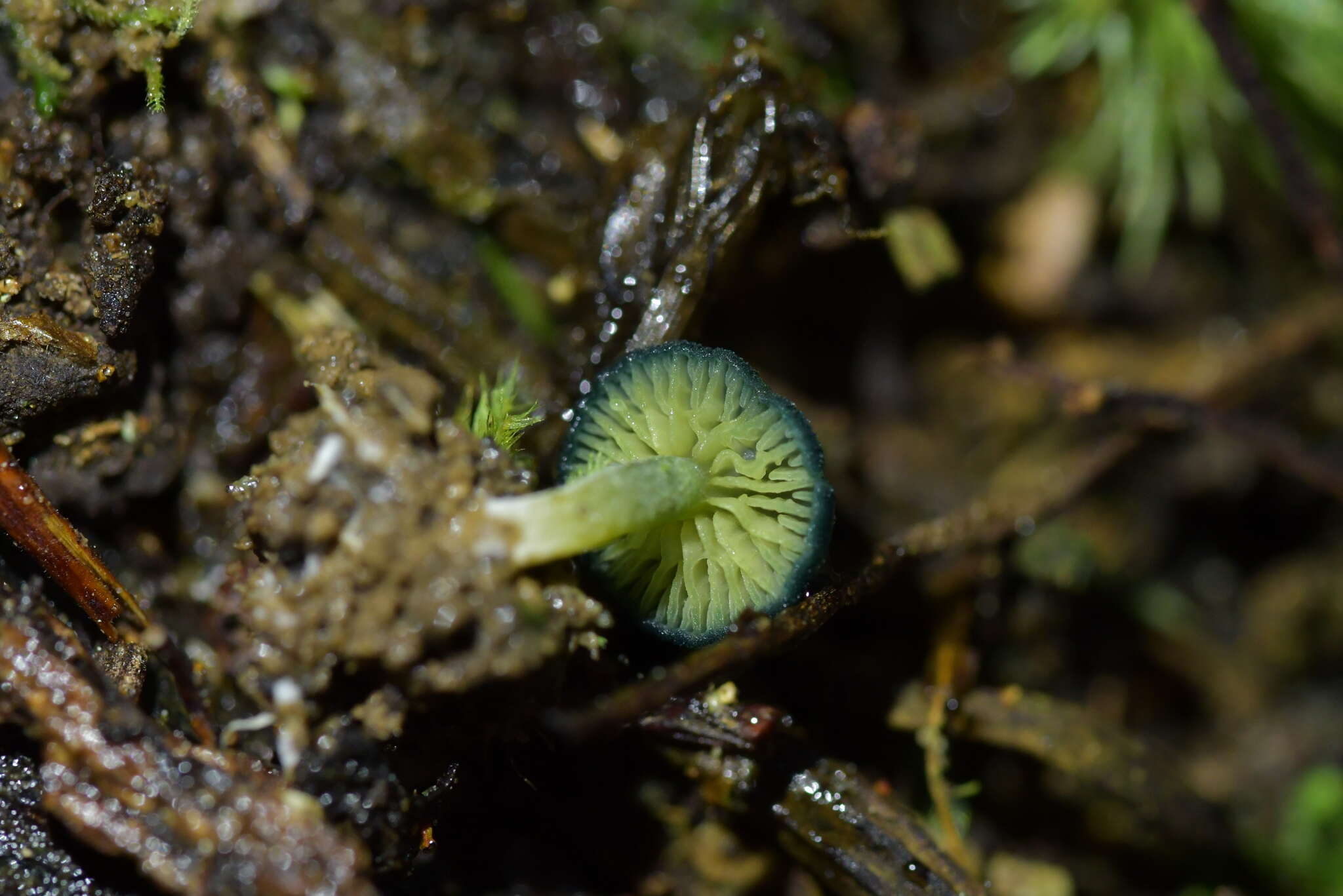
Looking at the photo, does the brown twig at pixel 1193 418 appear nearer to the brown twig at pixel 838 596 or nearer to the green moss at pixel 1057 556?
the brown twig at pixel 838 596

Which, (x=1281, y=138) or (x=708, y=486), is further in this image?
(x=1281, y=138)

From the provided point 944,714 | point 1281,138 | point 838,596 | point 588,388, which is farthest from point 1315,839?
point 588,388

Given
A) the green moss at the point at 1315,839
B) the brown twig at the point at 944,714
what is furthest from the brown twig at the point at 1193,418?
the green moss at the point at 1315,839

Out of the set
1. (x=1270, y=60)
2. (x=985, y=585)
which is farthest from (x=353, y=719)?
(x=1270, y=60)

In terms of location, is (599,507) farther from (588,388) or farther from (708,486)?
(588,388)

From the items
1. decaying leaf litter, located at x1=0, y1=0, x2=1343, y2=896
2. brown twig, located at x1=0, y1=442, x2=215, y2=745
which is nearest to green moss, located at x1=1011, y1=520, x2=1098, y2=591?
decaying leaf litter, located at x1=0, y1=0, x2=1343, y2=896

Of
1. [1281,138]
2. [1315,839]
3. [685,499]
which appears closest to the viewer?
[685,499]
